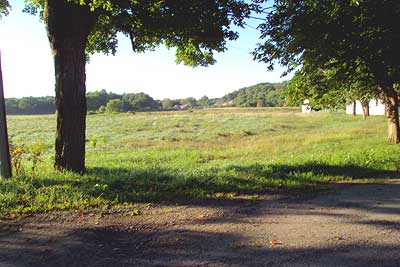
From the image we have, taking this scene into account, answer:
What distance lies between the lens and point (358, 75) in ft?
53.5

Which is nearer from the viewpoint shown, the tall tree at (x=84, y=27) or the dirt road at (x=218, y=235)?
the dirt road at (x=218, y=235)

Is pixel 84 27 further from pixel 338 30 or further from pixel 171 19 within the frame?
pixel 338 30

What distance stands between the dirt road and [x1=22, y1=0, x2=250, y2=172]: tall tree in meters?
3.25

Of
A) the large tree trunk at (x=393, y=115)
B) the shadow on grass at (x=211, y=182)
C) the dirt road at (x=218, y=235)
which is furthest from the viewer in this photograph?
the large tree trunk at (x=393, y=115)

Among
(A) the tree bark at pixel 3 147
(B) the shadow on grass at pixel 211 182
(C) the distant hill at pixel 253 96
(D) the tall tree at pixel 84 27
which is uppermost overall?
(C) the distant hill at pixel 253 96

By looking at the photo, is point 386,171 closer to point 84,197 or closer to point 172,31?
point 172,31

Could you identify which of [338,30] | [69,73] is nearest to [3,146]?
[69,73]

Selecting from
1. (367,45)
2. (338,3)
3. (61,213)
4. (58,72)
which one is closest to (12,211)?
(61,213)

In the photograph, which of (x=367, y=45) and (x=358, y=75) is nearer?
(x=367, y=45)

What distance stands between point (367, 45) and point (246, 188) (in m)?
7.39

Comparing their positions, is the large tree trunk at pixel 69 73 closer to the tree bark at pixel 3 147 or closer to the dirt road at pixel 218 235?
the tree bark at pixel 3 147

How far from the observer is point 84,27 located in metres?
8.77

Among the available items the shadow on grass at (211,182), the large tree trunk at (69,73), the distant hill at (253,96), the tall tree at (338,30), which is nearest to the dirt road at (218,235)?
the shadow on grass at (211,182)

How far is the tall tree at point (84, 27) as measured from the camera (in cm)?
850
